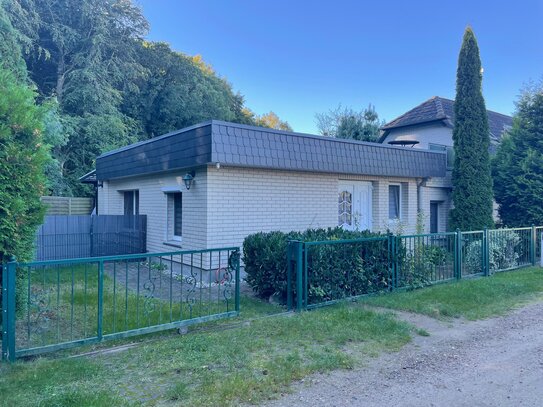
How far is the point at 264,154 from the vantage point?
8.77m

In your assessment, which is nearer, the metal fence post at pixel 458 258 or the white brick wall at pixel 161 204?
the white brick wall at pixel 161 204

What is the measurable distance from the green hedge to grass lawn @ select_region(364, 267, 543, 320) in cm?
43

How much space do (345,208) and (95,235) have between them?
7.49 metres

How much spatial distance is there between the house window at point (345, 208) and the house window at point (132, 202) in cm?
623

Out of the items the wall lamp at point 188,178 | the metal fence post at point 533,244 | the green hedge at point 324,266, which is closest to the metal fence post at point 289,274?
the green hedge at point 324,266

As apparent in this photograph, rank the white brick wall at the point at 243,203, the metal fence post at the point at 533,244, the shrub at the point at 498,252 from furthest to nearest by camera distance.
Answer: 1. the metal fence post at the point at 533,244
2. the shrub at the point at 498,252
3. the white brick wall at the point at 243,203

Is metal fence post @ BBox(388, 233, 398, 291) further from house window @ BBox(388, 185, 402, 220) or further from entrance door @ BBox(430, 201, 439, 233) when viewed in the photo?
entrance door @ BBox(430, 201, 439, 233)

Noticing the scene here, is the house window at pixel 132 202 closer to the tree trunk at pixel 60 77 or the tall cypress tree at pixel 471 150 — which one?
the tall cypress tree at pixel 471 150

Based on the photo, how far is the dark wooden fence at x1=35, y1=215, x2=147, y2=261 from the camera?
11.4 metres

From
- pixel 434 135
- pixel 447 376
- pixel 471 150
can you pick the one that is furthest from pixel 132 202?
pixel 434 135

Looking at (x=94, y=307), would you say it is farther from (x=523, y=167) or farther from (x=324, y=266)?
(x=523, y=167)

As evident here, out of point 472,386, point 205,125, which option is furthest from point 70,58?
point 472,386

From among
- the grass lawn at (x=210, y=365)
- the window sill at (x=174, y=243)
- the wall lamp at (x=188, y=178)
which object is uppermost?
the wall lamp at (x=188, y=178)

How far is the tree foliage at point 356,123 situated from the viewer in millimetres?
24234
